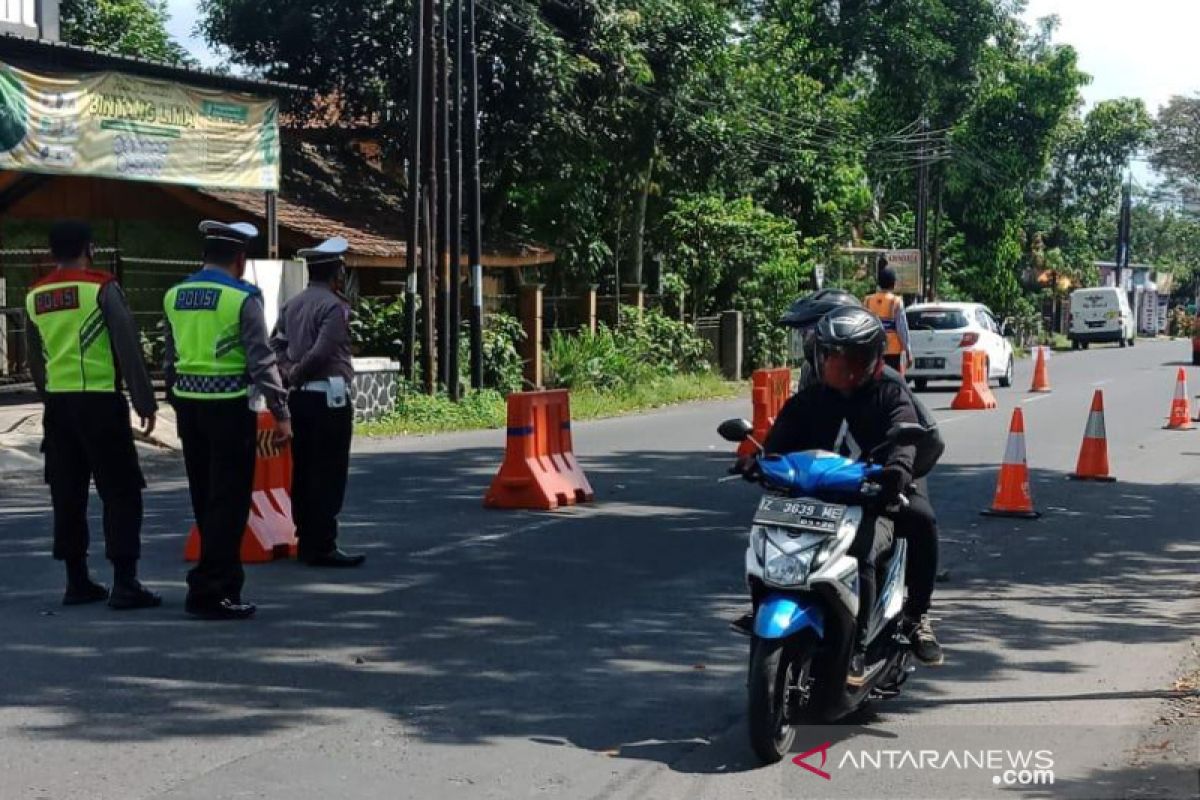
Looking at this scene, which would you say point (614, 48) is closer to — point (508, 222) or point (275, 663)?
point (508, 222)

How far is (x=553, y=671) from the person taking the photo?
7.30 metres

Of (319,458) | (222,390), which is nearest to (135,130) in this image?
(319,458)

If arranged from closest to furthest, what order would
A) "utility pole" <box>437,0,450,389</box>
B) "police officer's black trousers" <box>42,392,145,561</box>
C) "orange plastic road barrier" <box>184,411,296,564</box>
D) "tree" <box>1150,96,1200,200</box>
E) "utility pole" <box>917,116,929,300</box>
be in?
"police officer's black trousers" <box>42,392,145,561</box>
"orange plastic road barrier" <box>184,411,296,564</box>
"utility pole" <box>437,0,450,389</box>
"utility pole" <box>917,116,929,300</box>
"tree" <box>1150,96,1200,200</box>

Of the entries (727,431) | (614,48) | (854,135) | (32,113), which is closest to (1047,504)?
(727,431)

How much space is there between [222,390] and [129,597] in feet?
3.96

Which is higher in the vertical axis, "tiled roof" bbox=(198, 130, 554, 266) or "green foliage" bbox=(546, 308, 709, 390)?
"tiled roof" bbox=(198, 130, 554, 266)

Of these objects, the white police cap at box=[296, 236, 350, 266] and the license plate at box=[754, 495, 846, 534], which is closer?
the license plate at box=[754, 495, 846, 534]

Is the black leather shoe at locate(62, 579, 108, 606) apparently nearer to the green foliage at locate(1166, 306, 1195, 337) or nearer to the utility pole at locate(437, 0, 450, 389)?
the utility pole at locate(437, 0, 450, 389)

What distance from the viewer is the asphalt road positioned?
226 inches

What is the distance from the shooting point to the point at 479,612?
860 centimetres

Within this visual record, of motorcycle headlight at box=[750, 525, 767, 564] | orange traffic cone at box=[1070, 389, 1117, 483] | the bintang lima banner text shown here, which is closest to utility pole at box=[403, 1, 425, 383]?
the bintang lima banner text

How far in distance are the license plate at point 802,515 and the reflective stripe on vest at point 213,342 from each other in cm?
335

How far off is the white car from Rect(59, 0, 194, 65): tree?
51.4 ft

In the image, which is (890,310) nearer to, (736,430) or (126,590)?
(126,590)
